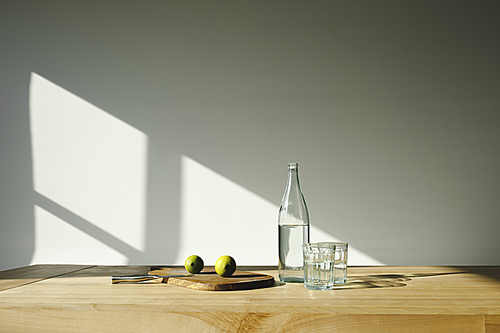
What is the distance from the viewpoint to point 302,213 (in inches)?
48.6

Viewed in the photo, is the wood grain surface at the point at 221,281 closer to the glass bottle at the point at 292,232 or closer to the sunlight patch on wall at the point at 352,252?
the glass bottle at the point at 292,232

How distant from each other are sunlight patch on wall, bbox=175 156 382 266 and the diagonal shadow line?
14.6 inches

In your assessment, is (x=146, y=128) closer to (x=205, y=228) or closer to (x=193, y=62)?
(x=193, y=62)

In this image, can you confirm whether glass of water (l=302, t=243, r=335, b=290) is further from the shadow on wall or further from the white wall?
the shadow on wall

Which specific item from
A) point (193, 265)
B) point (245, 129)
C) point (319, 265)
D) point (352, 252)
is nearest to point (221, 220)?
point (245, 129)

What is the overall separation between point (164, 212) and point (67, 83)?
3.88 feet

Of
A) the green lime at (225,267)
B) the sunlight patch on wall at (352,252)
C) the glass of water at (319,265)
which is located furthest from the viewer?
the sunlight patch on wall at (352,252)

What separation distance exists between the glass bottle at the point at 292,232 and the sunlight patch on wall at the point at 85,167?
208 centimetres

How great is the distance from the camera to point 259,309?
2.97ft

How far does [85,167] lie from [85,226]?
16.4 inches

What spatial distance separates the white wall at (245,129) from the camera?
302 centimetres

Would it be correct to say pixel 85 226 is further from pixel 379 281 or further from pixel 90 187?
pixel 379 281

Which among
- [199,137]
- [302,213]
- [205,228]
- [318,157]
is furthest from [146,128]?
[302,213]

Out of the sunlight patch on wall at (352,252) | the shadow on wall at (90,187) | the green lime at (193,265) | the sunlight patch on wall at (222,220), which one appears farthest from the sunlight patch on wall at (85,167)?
the green lime at (193,265)
